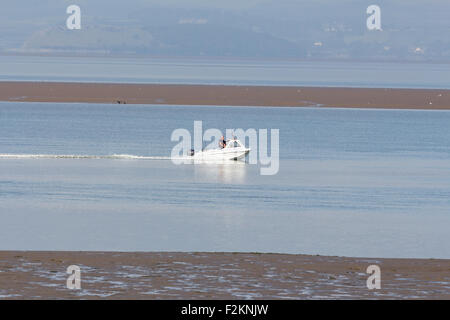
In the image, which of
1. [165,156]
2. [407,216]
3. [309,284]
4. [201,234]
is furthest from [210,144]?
[309,284]

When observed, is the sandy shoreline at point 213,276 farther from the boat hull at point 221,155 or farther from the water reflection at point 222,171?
the boat hull at point 221,155

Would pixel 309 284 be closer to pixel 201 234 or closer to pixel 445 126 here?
pixel 201 234

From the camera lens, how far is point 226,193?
43.0 m

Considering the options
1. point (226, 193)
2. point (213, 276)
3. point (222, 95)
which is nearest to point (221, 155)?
point (226, 193)

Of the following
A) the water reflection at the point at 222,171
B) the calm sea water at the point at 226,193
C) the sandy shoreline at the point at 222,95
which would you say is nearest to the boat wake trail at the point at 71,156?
the calm sea water at the point at 226,193

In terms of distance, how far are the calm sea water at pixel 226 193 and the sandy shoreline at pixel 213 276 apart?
3.00 metres

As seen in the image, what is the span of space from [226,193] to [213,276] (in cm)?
2008

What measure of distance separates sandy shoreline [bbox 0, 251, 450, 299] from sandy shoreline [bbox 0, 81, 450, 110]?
84092 millimetres

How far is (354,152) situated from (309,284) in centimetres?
4118

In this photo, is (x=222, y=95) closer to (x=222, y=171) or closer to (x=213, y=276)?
(x=222, y=171)

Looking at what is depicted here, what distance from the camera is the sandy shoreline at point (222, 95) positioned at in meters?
111

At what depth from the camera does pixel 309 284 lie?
22.4 meters

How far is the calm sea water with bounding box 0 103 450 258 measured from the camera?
99.5 feet

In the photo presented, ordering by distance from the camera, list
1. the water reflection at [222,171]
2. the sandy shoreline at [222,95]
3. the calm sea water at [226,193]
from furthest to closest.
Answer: the sandy shoreline at [222,95]
the water reflection at [222,171]
the calm sea water at [226,193]
